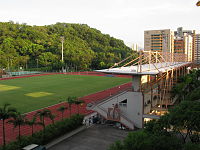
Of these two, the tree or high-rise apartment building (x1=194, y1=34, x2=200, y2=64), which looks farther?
high-rise apartment building (x1=194, y1=34, x2=200, y2=64)

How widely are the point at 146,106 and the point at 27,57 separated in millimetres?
58448

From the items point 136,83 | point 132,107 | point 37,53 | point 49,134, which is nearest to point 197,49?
point 37,53

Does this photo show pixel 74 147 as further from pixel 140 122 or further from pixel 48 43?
pixel 48 43

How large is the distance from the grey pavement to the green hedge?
576 mm

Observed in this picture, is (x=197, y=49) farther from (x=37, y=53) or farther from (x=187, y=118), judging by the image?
(x=187, y=118)

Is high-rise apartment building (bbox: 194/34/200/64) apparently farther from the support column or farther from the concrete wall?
the concrete wall

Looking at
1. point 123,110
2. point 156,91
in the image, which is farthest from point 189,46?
point 123,110

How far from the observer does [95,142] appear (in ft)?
45.2

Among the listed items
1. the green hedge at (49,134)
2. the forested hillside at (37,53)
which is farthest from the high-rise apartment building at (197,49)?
the green hedge at (49,134)

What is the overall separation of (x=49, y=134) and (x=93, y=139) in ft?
9.31

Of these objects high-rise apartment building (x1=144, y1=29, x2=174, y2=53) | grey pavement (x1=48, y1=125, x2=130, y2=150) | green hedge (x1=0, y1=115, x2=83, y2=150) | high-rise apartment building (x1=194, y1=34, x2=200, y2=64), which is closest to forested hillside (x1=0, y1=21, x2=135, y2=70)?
high-rise apartment building (x1=144, y1=29, x2=174, y2=53)

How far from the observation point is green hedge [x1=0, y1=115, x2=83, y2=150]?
37.7 feet

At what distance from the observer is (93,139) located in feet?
46.8

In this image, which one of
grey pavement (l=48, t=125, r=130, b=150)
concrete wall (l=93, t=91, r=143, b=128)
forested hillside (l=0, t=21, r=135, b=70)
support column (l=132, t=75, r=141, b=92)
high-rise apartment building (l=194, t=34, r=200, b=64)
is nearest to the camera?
grey pavement (l=48, t=125, r=130, b=150)
